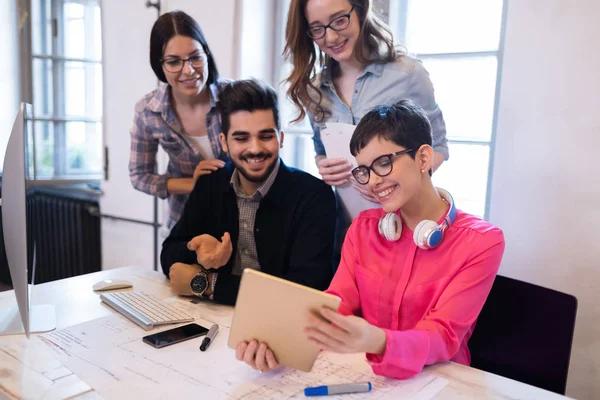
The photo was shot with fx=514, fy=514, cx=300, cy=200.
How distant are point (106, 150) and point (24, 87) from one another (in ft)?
2.31

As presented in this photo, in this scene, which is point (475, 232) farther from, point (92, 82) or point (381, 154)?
point (92, 82)

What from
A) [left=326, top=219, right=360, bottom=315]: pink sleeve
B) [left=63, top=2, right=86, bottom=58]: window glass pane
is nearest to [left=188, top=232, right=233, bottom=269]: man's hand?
[left=326, top=219, right=360, bottom=315]: pink sleeve

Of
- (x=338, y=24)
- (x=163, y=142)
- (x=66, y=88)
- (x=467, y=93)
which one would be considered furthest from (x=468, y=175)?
(x=66, y=88)

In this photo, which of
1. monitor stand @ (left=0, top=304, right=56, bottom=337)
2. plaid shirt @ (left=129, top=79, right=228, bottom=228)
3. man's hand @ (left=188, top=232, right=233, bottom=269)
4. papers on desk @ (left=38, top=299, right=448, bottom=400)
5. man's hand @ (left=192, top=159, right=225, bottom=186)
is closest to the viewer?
papers on desk @ (left=38, top=299, right=448, bottom=400)

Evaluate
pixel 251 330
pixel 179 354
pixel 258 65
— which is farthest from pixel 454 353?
pixel 258 65

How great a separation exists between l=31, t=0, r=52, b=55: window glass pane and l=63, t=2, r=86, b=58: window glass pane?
94mm

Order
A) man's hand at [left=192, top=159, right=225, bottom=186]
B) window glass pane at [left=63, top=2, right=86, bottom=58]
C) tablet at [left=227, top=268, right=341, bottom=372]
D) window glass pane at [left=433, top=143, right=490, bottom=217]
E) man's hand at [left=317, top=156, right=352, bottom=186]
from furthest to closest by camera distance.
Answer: window glass pane at [left=63, top=2, right=86, bottom=58], window glass pane at [left=433, top=143, right=490, bottom=217], man's hand at [left=192, top=159, right=225, bottom=186], man's hand at [left=317, top=156, right=352, bottom=186], tablet at [left=227, top=268, right=341, bottom=372]

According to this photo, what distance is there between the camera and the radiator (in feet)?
11.0

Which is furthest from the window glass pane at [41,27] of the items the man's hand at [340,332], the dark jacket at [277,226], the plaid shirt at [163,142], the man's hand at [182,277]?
the man's hand at [340,332]

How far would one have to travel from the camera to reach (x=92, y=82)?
11.1 ft

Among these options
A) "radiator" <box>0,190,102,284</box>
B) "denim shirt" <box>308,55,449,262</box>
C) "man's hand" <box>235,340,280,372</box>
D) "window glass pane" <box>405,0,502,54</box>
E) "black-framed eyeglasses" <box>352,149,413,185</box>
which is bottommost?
"radiator" <box>0,190,102,284</box>

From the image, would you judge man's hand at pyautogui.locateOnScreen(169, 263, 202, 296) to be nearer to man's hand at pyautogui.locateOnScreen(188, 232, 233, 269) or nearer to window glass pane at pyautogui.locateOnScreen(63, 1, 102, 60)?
man's hand at pyautogui.locateOnScreen(188, 232, 233, 269)

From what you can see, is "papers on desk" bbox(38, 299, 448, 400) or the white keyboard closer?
"papers on desk" bbox(38, 299, 448, 400)

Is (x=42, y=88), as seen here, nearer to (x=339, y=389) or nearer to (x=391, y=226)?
(x=391, y=226)
